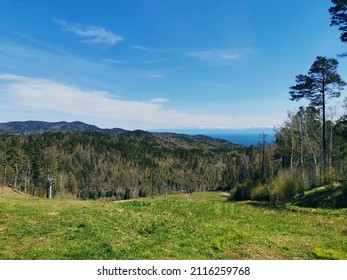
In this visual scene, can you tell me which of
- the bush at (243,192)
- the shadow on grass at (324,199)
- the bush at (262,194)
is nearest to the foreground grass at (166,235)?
the shadow on grass at (324,199)

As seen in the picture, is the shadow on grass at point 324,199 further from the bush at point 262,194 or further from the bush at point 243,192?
the bush at point 243,192

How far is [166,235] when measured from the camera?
1416cm

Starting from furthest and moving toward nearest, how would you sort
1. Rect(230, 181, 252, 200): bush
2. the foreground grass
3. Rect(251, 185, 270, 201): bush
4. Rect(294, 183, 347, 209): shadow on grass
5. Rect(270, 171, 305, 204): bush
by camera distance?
1. Rect(230, 181, 252, 200): bush
2. Rect(251, 185, 270, 201): bush
3. Rect(270, 171, 305, 204): bush
4. Rect(294, 183, 347, 209): shadow on grass
5. the foreground grass

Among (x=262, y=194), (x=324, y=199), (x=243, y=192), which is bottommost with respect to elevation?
(x=243, y=192)

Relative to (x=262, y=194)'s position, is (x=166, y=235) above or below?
above

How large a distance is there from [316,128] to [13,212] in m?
59.1

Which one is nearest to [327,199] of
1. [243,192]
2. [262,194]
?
[262,194]

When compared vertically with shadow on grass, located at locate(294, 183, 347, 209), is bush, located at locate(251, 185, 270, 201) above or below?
below

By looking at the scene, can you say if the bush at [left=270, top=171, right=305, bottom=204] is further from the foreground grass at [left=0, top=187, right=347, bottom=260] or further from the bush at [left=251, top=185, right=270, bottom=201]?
the foreground grass at [left=0, top=187, right=347, bottom=260]

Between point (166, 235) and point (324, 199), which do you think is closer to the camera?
point (166, 235)

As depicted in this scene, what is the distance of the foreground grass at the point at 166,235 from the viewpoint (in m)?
11.6

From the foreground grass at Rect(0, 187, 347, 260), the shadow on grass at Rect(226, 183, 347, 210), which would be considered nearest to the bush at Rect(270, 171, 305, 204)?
the shadow on grass at Rect(226, 183, 347, 210)

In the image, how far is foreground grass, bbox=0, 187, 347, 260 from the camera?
38.1 feet

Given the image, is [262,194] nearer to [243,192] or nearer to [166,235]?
[243,192]
